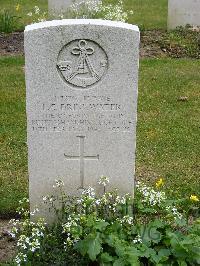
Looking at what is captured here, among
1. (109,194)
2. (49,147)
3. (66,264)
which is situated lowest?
(66,264)

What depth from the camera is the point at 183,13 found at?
1127 cm

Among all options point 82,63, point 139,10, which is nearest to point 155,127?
point 82,63

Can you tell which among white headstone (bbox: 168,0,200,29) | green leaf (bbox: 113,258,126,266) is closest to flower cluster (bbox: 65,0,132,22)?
white headstone (bbox: 168,0,200,29)

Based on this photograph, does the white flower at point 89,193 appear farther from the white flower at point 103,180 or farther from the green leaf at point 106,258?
the green leaf at point 106,258

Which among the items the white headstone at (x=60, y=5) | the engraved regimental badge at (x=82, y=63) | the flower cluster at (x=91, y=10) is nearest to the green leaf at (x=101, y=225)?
the engraved regimental badge at (x=82, y=63)

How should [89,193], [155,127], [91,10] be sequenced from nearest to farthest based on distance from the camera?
[89,193], [155,127], [91,10]

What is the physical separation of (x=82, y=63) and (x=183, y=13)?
723 centimetres

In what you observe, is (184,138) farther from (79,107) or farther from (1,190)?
(79,107)

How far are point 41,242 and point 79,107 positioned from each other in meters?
0.97

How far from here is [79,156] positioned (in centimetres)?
465

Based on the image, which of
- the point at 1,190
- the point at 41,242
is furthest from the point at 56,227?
the point at 1,190

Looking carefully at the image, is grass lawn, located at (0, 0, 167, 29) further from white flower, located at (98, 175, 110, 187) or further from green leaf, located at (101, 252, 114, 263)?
green leaf, located at (101, 252, 114, 263)

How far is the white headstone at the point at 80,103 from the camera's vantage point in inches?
171

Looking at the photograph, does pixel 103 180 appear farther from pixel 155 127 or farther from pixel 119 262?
pixel 155 127
